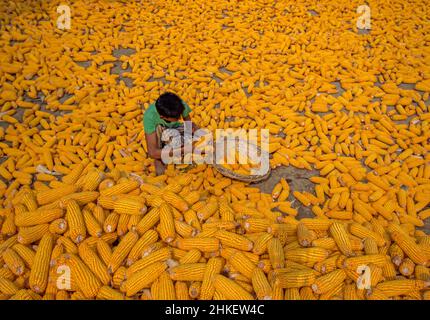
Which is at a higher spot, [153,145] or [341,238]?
[153,145]

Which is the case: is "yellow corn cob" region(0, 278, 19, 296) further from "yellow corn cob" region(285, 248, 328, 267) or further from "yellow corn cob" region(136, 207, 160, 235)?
"yellow corn cob" region(285, 248, 328, 267)

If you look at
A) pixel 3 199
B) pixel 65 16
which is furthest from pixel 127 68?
pixel 3 199

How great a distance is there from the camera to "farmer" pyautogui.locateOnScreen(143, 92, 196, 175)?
3424mm

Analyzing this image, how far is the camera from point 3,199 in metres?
3.74

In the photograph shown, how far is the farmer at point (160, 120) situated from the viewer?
342cm

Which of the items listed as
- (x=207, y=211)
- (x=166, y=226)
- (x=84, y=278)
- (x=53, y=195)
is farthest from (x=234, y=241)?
(x=53, y=195)

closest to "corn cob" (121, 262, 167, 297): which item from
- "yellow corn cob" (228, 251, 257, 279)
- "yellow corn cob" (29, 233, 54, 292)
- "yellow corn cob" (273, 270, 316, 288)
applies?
"yellow corn cob" (228, 251, 257, 279)

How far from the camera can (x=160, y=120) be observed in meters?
3.94

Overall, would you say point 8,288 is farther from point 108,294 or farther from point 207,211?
point 207,211

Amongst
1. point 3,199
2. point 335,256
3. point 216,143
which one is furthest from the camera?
point 216,143

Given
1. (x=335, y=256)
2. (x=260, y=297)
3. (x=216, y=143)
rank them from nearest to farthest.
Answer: (x=260, y=297) < (x=335, y=256) < (x=216, y=143)

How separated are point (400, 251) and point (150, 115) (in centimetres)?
314

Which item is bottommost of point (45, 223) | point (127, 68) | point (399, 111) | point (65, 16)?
point (45, 223)
